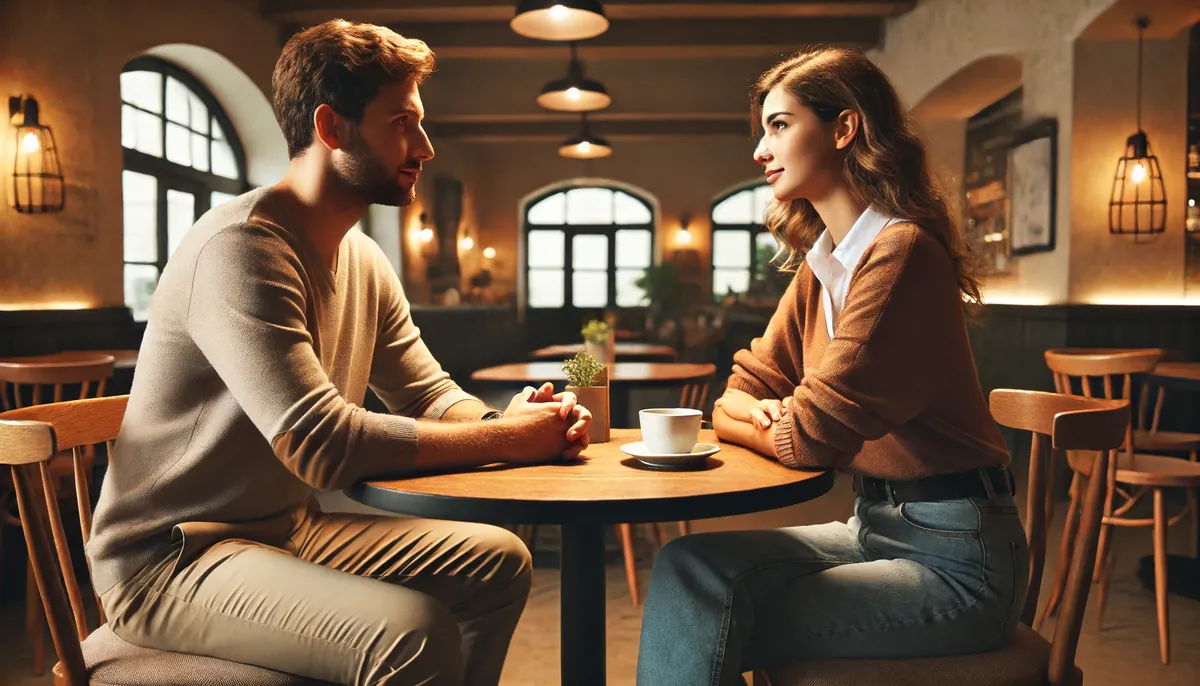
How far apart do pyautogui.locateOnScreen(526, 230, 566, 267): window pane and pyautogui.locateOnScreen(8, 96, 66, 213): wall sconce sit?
21.8ft

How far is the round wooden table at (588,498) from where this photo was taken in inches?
47.2

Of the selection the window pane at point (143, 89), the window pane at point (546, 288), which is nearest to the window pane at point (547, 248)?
the window pane at point (546, 288)

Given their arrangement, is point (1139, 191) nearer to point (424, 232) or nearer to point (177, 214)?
point (177, 214)

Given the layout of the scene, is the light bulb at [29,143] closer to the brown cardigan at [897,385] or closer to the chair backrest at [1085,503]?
the brown cardigan at [897,385]

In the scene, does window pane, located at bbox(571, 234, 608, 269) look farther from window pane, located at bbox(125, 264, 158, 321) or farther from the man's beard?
the man's beard

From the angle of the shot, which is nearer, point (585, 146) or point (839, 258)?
point (839, 258)

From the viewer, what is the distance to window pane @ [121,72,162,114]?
5.69 metres

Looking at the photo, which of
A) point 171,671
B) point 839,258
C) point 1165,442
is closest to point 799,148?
point 839,258

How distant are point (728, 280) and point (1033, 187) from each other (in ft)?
16.6

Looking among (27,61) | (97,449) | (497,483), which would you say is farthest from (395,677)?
(27,61)

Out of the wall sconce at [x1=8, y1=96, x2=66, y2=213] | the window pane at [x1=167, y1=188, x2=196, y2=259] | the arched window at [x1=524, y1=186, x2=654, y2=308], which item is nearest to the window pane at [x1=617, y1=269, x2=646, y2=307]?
the arched window at [x1=524, y1=186, x2=654, y2=308]

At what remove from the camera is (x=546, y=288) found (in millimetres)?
11062

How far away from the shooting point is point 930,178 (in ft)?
5.31

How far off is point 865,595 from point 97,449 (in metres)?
4.17
